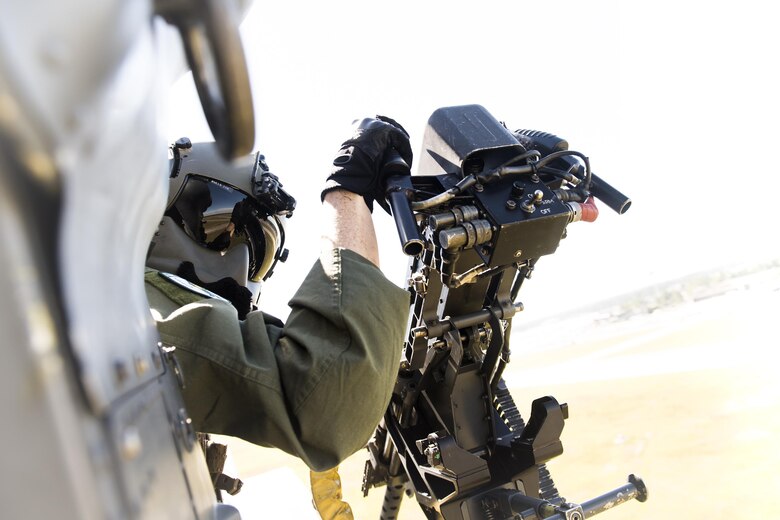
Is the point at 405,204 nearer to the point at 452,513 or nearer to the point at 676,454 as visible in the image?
the point at 452,513

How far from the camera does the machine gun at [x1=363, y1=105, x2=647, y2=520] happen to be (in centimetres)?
172

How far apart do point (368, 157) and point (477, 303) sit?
802 millimetres

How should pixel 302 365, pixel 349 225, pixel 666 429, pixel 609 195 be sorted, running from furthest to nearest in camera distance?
pixel 666 429, pixel 609 195, pixel 349 225, pixel 302 365

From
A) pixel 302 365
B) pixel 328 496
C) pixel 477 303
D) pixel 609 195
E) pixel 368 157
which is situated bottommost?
pixel 328 496

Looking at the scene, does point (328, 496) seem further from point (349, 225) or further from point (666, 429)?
point (666, 429)

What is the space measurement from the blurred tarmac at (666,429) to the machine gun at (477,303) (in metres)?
2.23

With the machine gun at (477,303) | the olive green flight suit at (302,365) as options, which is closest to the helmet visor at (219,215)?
the machine gun at (477,303)

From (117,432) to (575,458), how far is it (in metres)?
5.88

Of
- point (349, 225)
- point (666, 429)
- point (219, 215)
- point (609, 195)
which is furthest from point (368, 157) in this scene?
point (666, 429)

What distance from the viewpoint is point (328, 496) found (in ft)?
9.43

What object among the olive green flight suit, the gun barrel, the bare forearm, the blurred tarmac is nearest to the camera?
the olive green flight suit

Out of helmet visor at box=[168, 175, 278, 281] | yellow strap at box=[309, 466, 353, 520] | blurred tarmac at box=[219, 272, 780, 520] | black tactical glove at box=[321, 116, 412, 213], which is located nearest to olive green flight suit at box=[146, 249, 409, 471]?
black tactical glove at box=[321, 116, 412, 213]

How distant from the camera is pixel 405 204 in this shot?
64.2 inches

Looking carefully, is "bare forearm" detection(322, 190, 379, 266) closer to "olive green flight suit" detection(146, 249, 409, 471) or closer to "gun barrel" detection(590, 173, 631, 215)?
"olive green flight suit" detection(146, 249, 409, 471)
